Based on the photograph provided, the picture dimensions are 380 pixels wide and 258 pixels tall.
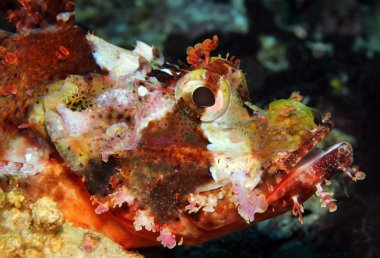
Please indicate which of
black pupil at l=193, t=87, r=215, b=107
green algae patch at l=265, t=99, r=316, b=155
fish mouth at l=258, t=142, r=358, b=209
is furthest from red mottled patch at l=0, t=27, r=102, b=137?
fish mouth at l=258, t=142, r=358, b=209

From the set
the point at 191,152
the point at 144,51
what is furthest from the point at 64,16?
the point at 191,152

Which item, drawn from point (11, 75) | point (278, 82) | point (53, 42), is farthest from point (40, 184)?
point (278, 82)

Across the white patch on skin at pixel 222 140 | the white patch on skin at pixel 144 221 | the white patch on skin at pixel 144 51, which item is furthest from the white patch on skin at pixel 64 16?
the white patch on skin at pixel 144 221

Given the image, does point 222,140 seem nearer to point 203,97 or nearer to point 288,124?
point 203,97

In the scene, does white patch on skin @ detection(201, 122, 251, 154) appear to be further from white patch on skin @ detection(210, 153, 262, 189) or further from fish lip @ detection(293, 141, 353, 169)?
fish lip @ detection(293, 141, 353, 169)

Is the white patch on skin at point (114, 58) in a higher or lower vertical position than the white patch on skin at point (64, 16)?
lower

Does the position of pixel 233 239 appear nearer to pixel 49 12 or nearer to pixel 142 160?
pixel 142 160

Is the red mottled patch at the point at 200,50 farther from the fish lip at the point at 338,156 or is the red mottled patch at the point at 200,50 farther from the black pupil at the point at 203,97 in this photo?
the fish lip at the point at 338,156
